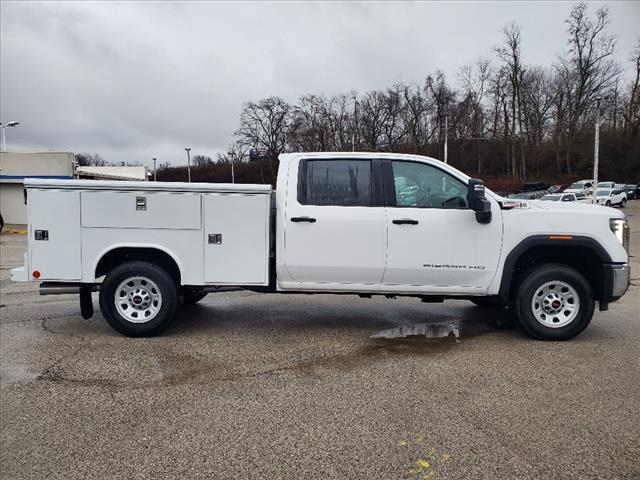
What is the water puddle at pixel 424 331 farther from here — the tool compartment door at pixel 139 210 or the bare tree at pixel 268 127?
the bare tree at pixel 268 127

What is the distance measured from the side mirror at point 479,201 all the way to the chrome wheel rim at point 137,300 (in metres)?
3.75

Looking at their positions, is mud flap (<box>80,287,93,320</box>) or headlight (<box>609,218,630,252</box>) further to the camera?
mud flap (<box>80,287,93,320</box>)

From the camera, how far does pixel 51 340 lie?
5980 mm

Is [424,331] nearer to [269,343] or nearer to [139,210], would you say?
[269,343]

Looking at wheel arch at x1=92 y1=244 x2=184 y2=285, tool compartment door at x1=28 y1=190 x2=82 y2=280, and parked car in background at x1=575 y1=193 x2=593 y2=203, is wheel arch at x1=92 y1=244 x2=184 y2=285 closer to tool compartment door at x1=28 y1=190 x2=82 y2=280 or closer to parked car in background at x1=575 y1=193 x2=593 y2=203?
tool compartment door at x1=28 y1=190 x2=82 y2=280

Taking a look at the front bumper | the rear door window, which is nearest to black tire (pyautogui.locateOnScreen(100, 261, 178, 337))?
the rear door window

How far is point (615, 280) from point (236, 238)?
4.29 m

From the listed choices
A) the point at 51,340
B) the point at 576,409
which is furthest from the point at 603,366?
the point at 51,340

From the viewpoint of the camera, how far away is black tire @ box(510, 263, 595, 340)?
18.9ft

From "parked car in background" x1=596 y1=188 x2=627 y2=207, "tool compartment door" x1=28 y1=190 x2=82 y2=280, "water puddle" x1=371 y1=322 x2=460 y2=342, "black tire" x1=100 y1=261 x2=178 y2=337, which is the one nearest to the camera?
"tool compartment door" x1=28 y1=190 x2=82 y2=280

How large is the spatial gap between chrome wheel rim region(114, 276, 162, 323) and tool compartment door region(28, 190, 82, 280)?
549mm

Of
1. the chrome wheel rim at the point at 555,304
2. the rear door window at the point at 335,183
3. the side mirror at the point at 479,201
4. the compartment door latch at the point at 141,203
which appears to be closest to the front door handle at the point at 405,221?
the rear door window at the point at 335,183

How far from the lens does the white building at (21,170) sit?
33.8m

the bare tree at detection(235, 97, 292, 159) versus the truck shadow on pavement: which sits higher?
the bare tree at detection(235, 97, 292, 159)
